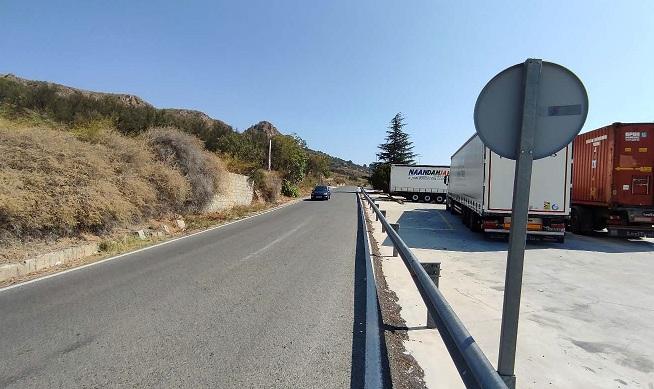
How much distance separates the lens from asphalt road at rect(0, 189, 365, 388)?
11.6ft

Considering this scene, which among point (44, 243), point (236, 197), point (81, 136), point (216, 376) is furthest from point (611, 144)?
point (236, 197)

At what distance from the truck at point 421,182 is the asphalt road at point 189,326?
35.0 meters

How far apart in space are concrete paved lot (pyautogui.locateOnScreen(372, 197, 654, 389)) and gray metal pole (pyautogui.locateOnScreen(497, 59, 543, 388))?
0.94 metres

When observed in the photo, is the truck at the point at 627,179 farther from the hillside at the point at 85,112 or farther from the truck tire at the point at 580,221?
the hillside at the point at 85,112

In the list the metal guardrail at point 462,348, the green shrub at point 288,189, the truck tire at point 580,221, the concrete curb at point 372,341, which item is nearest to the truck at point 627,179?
the truck tire at point 580,221

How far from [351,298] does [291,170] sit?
46.5 meters

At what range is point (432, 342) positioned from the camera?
443cm

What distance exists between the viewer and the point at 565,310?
5.95m

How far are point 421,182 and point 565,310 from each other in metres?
36.9

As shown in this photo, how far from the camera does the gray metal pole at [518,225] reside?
275 centimetres

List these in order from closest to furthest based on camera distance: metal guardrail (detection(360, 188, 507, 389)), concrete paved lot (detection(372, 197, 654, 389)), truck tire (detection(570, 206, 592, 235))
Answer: metal guardrail (detection(360, 188, 507, 389)) < concrete paved lot (detection(372, 197, 654, 389)) < truck tire (detection(570, 206, 592, 235))

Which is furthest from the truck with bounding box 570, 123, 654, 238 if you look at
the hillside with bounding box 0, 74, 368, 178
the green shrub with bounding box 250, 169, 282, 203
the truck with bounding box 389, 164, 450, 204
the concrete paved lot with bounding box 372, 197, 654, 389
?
the truck with bounding box 389, 164, 450, 204

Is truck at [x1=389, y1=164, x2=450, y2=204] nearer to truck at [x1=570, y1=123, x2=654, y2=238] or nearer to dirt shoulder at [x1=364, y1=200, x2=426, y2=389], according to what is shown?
truck at [x1=570, y1=123, x2=654, y2=238]

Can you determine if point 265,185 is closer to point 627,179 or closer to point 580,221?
point 580,221
